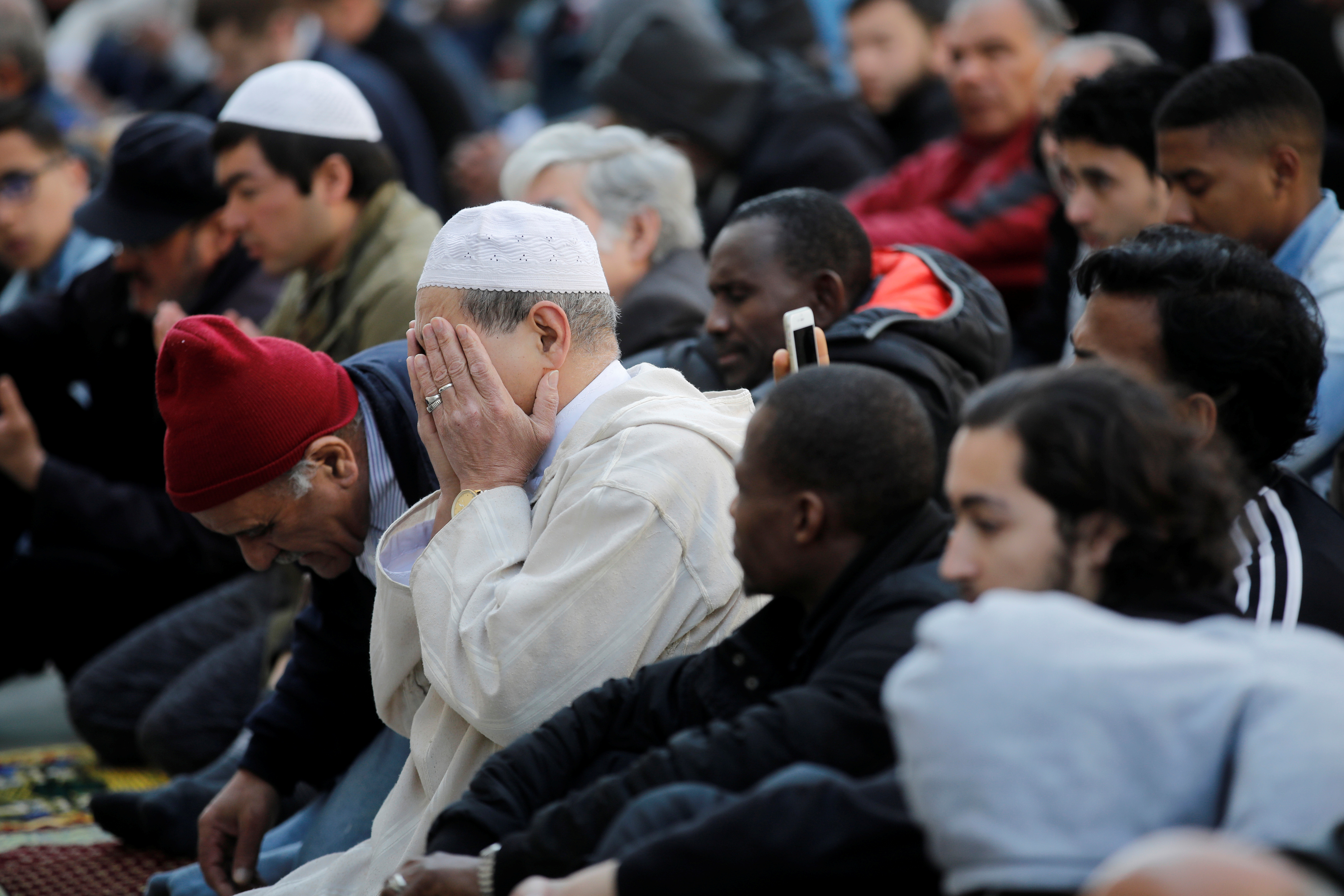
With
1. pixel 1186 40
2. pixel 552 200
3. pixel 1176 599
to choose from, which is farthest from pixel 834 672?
pixel 1186 40

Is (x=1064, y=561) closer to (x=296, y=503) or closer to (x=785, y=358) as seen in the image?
(x=785, y=358)

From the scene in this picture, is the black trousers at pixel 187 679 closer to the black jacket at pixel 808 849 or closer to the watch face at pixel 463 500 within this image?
the watch face at pixel 463 500

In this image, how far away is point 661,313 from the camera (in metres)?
3.98

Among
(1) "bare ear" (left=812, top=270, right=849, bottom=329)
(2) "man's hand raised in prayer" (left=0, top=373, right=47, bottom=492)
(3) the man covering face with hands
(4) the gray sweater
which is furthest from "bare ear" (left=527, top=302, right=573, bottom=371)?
(2) "man's hand raised in prayer" (left=0, top=373, right=47, bottom=492)

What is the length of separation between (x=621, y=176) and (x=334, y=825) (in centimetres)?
216

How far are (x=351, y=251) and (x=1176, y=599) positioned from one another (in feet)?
10.2

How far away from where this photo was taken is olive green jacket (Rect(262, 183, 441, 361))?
399 centimetres

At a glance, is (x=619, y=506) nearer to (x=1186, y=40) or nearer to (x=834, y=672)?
(x=834, y=672)

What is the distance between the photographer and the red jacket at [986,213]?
475cm

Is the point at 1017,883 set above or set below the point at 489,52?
above

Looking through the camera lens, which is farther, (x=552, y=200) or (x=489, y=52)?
(x=489, y=52)

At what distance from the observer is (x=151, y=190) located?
4645mm

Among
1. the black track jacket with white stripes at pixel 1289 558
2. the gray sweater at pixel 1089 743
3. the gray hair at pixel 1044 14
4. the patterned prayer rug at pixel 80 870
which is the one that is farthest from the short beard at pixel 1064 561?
the gray hair at pixel 1044 14

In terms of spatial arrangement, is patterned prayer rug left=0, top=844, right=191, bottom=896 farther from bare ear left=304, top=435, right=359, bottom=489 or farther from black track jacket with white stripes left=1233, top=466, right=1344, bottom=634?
black track jacket with white stripes left=1233, top=466, right=1344, bottom=634
